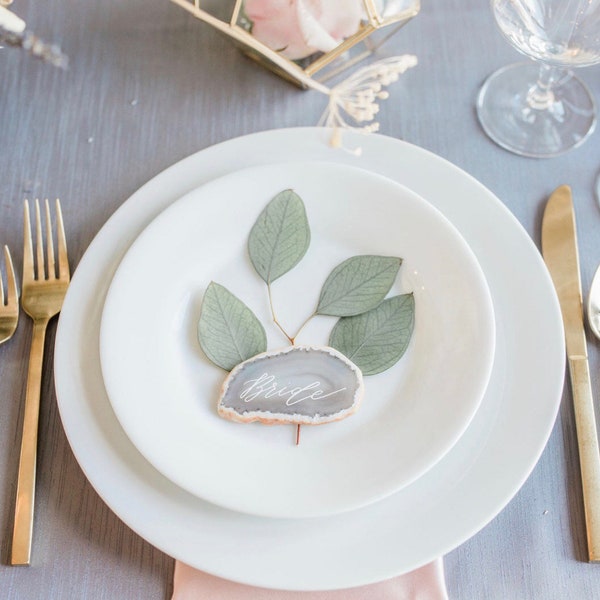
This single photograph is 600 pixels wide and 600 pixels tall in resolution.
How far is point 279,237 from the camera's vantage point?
565mm

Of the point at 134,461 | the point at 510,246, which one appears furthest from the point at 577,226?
the point at 134,461

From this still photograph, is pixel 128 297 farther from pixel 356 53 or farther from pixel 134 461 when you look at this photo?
pixel 356 53

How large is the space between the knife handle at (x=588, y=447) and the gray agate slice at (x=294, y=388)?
182 millimetres

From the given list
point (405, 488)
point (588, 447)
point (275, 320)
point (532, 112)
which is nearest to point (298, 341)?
point (275, 320)

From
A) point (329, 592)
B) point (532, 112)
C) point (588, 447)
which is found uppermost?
point (532, 112)

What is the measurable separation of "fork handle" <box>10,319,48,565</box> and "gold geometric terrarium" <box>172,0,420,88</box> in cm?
29

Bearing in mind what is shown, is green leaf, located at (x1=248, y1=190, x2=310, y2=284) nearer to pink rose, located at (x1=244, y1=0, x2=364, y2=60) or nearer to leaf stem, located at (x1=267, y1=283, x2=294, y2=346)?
leaf stem, located at (x1=267, y1=283, x2=294, y2=346)

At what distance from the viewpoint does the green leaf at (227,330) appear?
53 cm

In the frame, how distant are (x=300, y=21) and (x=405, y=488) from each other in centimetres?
38

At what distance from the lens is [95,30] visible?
710mm

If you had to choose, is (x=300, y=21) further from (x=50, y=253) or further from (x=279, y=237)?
(x=50, y=253)

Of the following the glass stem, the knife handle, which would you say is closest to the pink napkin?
the knife handle

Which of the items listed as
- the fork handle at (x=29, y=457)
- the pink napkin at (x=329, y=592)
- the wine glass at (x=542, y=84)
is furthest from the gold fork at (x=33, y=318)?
the wine glass at (x=542, y=84)

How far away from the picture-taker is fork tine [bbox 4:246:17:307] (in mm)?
585
